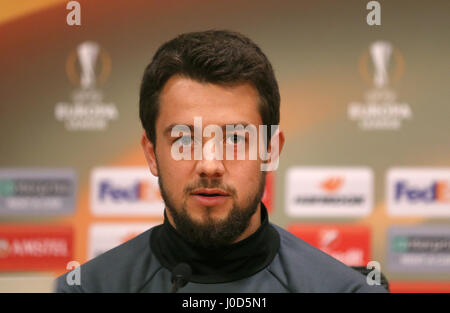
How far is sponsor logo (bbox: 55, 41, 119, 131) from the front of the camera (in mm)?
1806

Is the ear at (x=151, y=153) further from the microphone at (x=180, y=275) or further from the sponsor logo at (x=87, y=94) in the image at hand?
the sponsor logo at (x=87, y=94)

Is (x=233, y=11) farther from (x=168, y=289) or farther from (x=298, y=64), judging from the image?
(x=168, y=289)

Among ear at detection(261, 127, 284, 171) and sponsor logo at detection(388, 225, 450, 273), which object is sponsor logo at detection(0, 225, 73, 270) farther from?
sponsor logo at detection(388, 225, 450, 273)

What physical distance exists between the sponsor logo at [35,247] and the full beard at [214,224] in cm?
73

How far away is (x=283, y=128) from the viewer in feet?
5.95

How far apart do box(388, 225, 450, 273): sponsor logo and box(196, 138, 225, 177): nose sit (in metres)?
0.95

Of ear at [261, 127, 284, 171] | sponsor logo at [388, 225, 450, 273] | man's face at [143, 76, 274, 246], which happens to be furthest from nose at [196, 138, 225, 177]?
sponsor logo at [388, 225, 450, 273]

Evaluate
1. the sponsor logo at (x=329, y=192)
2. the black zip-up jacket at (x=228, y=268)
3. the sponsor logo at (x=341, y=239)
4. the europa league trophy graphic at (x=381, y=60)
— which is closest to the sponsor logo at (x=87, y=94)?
the black zip-up jacket at (x=228, y=268)

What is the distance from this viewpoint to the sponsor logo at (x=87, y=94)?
181 centimetres

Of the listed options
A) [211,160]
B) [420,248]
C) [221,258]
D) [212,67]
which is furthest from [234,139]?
[420,248]

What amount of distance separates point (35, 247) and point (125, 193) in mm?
370

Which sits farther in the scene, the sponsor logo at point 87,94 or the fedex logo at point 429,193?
the fedex logo at point 429,193

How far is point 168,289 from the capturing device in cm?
135

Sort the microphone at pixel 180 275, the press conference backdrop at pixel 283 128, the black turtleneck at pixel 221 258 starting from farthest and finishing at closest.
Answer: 1. the press conference backdrop at pixel 283 128
2. the black turtleneck at pixel 221 258
3. the microphone at pixel 180 275
